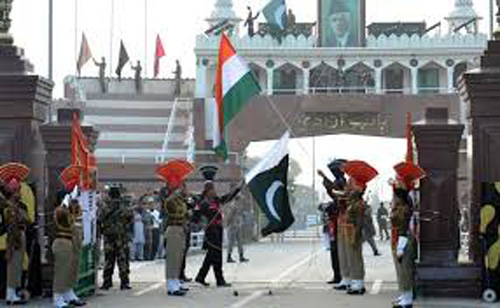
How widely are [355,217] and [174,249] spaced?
2.68 metres

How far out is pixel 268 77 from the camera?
6194 cm

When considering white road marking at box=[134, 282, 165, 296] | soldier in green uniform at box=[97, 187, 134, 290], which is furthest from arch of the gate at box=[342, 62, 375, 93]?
soldier in green uniform at box=[97, 187, 134, 290]

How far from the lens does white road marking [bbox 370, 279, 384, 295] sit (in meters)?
17.3

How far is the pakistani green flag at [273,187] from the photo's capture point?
655 inches

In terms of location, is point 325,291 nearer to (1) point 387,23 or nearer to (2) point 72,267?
(2) point 72,267

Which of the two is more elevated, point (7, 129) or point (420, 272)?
point (7, 129)

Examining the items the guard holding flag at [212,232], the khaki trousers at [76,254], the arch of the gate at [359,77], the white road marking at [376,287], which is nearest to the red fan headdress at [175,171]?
the guard holding flag at [212,232]

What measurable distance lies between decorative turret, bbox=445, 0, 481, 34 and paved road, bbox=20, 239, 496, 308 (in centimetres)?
4289

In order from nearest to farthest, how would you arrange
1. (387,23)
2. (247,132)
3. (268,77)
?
(247,132) → (268,77) → (387,23)

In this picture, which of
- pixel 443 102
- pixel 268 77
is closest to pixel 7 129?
pixel 443 102

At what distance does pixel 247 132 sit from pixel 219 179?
8353 millimetres

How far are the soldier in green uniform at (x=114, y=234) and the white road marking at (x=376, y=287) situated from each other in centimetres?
374

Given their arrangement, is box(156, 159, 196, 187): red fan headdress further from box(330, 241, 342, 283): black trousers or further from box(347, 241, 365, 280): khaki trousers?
box(330, 241, 342, 283): black trousers

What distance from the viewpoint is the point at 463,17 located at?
6838cm
